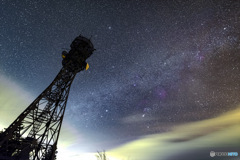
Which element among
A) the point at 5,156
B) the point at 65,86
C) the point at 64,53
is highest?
the point at 64,53

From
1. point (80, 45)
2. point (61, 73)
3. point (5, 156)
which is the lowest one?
point (5, 156)

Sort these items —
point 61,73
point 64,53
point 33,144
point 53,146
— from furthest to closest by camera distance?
point 64,53 → point 61,73 → point 53,146 → point 33,144

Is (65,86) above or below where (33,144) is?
above

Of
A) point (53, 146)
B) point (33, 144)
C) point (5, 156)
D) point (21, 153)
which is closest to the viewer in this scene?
point (5, 156)

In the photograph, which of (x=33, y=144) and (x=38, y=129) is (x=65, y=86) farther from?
(x=33, y=144)

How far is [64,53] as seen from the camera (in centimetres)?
1703

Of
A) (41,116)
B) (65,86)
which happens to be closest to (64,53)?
(65,86)

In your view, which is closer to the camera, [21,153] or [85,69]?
[21,153]

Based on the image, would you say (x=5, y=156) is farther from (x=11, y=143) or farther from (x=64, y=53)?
(x=64, y=53)

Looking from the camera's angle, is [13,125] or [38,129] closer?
[13,125]

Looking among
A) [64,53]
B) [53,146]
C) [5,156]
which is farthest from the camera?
[64,53]

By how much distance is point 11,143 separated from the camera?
1152 centimetres

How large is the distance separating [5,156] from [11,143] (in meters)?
1.27

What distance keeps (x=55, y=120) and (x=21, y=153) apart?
153 inches
